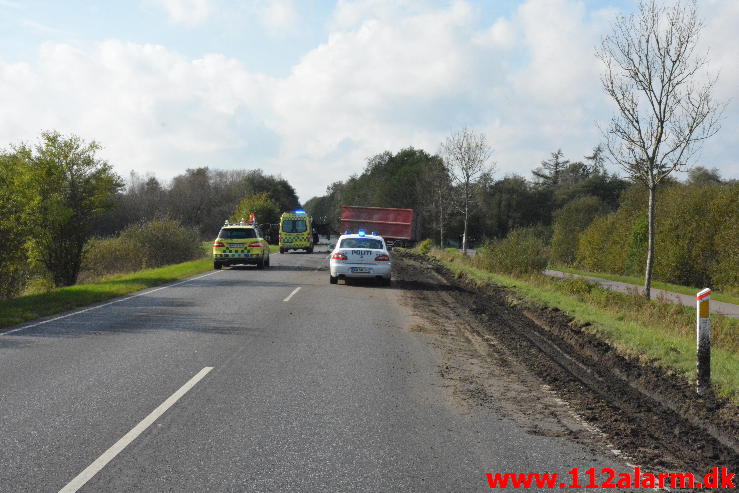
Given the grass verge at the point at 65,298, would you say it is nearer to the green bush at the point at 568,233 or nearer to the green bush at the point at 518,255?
the green bush at the point at 518,255

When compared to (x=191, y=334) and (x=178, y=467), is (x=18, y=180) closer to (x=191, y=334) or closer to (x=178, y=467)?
(x=191, y=334)

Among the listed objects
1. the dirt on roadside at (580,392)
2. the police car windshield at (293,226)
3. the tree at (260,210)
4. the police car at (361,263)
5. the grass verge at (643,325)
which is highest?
the tree at (260,210)

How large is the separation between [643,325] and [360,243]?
931cm

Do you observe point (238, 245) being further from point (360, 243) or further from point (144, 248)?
point (144, 248)

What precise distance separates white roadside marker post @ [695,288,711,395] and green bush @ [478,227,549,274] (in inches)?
628

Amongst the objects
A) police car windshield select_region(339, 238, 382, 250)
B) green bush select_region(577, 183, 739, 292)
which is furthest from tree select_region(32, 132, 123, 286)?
green bush select_region(577, 183, 739, 292)

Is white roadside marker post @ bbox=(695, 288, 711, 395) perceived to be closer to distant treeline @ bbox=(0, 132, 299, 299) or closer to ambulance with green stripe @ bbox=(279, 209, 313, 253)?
distant treeline @ bbox=(0, 132, 299, 299)

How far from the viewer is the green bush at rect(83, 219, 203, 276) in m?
31.9

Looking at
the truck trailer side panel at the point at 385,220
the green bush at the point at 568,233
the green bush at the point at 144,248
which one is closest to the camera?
the green bush at the point at 144,248

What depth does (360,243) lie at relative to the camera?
1912 centimetres

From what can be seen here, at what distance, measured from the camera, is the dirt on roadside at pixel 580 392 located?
523cm

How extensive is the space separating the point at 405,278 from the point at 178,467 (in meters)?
18.0

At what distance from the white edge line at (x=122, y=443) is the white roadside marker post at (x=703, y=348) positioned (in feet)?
18.4

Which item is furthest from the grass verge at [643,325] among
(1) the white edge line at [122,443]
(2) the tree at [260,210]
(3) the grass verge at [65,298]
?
(2) the tree at [260,210]
